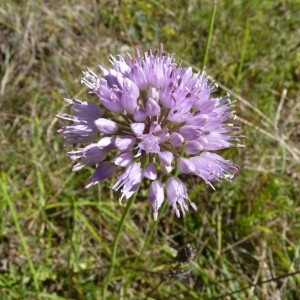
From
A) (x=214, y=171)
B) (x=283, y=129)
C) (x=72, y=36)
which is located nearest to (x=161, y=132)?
(x=214, y=171)

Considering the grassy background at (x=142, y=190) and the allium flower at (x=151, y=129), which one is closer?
the allium flower at (x=151, y=129)

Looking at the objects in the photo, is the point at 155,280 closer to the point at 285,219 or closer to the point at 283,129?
the point at 285,219

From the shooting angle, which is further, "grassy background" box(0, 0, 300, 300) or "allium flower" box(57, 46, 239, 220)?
"grassy background" box(0, 0, 300, 300)

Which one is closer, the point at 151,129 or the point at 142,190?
the point at 151,129

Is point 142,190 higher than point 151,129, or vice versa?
point 151,129
